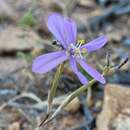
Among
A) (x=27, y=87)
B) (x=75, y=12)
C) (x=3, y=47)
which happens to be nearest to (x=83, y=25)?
(x=75, y=12)

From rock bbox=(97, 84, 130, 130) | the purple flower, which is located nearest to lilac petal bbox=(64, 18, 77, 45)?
the purple flower

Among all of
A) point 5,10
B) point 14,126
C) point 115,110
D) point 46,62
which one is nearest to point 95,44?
point 46,62

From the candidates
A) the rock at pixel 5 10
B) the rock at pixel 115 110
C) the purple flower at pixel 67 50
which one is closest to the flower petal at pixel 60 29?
the purple flower at pixel 67 50

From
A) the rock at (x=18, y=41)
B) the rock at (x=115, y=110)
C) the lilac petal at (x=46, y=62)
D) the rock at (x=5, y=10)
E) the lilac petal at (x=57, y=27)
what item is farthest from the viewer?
the rock at (x=5, y=10)

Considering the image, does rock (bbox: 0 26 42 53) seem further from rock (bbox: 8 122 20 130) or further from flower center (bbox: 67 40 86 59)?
flower center (bbox: 67 40 86 59)

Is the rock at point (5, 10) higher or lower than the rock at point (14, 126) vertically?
higher

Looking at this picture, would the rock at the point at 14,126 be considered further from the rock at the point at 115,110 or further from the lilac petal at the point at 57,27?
the lilac petal at the point at 57,27

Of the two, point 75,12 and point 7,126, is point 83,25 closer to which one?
point 75,12
